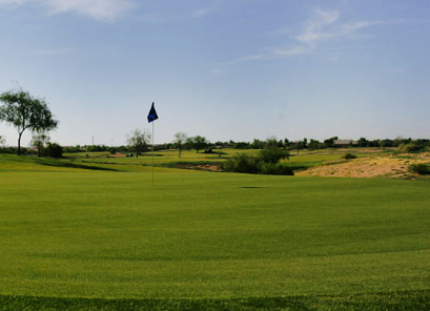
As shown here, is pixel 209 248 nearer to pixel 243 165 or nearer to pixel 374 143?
pixel 243 165

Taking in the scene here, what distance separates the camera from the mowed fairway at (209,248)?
5133 millimetres

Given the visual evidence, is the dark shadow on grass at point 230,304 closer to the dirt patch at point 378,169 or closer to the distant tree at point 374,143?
the dirt patch at point 378,169

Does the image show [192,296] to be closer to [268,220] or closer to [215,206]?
[268,220]

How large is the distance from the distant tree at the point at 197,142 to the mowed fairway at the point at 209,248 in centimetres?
14859

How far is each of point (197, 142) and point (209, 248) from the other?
515 feet

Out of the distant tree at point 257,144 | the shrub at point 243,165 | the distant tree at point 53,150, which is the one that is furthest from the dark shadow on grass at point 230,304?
the distant tree at point 257,144

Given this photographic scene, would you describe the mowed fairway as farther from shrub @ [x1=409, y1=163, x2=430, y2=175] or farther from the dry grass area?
the dry grass area

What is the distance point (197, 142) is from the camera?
164m

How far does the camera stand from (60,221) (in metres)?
9.45

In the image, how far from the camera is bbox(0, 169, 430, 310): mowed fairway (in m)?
5.13

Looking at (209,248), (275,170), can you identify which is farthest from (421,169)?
(209,248)

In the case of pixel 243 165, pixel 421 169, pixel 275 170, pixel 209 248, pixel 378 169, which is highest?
pixel 209 248

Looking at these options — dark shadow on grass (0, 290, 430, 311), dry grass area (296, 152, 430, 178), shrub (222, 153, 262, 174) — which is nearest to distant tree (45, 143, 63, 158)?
shrub (222, 153, 262, 174)

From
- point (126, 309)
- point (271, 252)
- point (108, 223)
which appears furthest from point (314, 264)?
point (108, 223)
